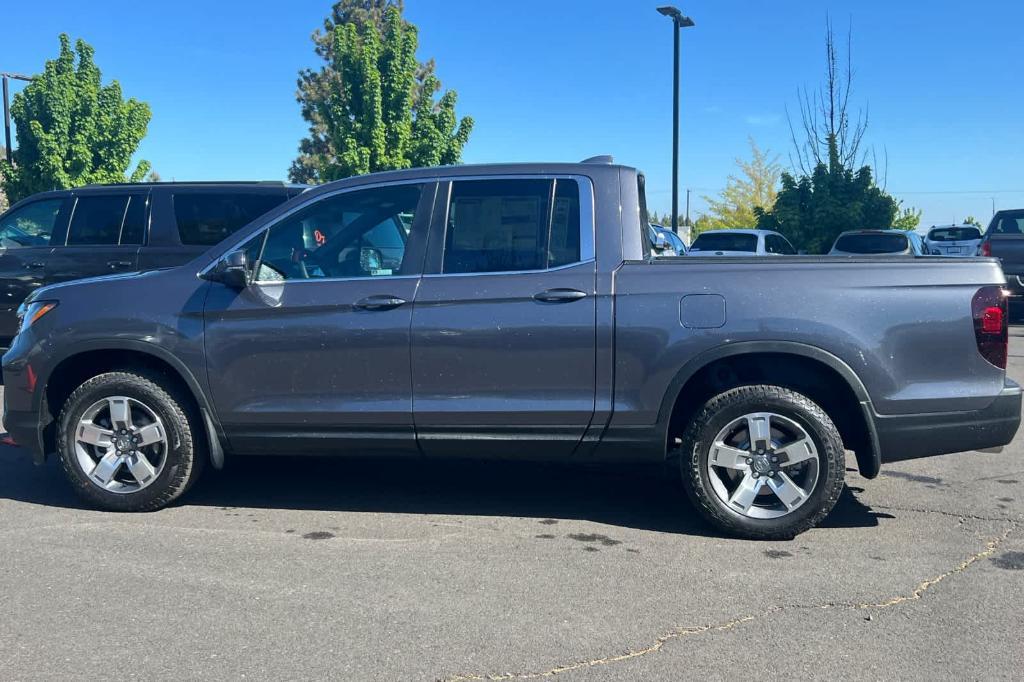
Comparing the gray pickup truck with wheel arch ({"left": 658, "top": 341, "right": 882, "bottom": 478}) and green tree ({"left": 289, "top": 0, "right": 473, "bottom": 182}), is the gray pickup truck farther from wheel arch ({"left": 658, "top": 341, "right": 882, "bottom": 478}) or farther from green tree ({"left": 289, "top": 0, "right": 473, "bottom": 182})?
green tree ({"left": 289, "top": 0, "right": 473, "bottom": 182})

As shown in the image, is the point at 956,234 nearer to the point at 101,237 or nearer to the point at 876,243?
the point at 876,243

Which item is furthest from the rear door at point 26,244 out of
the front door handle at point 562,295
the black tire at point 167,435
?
the front door handle at point 562,295

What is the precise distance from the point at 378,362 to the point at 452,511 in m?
1.01

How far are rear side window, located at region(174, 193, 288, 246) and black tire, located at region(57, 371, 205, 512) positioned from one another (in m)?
3.57

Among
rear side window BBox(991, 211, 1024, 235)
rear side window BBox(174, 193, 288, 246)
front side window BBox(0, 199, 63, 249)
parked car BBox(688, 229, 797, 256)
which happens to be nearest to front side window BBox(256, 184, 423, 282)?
rear side window BBox(174, 193, 288, 246)

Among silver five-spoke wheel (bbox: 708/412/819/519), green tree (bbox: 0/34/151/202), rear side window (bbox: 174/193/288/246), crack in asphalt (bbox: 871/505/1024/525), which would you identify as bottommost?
crack in asphalt (bbox: 871/505/1024/525)

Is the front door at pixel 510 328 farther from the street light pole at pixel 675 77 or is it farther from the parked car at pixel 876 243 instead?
the street light pole at pixel 675 77

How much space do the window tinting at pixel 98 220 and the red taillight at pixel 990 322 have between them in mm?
7400

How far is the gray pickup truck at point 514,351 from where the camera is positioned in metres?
4.54

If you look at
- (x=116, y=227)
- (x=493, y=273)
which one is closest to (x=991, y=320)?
(x=493, y=273)

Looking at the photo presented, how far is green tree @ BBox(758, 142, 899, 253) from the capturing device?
22.1 meters

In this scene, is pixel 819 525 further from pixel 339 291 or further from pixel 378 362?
pixel 339 291

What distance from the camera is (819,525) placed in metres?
4.98

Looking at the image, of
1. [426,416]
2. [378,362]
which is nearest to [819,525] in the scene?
[426,416]
